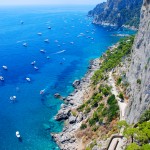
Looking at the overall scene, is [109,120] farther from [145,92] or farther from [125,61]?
[125,61]

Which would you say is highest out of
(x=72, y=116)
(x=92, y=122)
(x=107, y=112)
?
(x=107, y=112)

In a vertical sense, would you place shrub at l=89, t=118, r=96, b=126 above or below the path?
below

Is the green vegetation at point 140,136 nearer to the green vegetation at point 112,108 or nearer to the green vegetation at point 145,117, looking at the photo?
the green vegetation at point 145,117

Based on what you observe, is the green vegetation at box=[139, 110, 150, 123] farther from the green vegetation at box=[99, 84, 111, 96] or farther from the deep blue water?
the green vegetation at box=[99, 84, 111, 96]

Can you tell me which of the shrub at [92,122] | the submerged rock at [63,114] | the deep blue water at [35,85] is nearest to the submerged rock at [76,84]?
the deep blue water at [35,85]

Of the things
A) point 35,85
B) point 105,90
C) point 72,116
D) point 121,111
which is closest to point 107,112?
point 121,111

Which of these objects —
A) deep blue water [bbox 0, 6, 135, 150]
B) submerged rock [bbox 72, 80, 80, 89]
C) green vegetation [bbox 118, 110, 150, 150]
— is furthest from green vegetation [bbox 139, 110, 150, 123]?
submerged rock [bbox 72, 80, 80, 89]

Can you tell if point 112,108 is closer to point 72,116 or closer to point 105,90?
point 105,90
